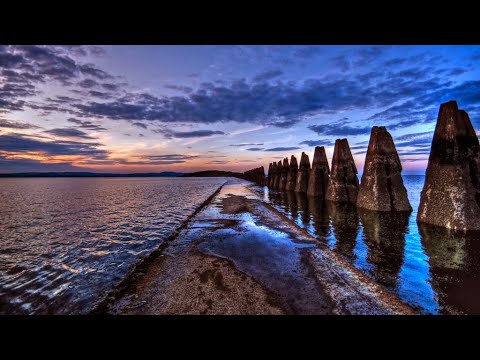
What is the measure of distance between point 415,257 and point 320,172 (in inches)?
633

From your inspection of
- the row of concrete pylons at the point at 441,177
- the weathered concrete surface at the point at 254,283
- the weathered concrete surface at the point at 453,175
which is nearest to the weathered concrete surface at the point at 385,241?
the weathered concrete surface at the point at 254,283

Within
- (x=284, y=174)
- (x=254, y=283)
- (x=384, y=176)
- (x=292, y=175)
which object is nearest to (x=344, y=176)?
(x=384, y=176)

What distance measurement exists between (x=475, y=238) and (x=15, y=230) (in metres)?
18.6

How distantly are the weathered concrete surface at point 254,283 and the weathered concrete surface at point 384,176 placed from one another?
633 cm

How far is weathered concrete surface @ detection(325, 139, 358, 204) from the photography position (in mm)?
17109

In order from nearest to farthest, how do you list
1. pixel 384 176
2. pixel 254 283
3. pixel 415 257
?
pixel 254 283
pixel 415 257
pixel 384 176

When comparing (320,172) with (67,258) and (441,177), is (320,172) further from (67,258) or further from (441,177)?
(67,258)

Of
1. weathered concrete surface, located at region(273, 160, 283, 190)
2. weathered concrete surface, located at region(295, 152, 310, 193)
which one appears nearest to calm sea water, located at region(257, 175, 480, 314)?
weathered concrete surface, located at region(295, 152, 310, 193)

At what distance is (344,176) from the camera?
17.4 metres

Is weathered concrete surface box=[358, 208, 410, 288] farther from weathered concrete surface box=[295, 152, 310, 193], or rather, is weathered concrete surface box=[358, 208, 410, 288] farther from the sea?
weathered concrete surface box=[295, 152, 310, 193]

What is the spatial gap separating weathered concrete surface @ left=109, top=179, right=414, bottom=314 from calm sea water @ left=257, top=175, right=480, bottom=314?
1.69 feet
